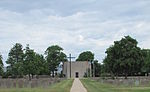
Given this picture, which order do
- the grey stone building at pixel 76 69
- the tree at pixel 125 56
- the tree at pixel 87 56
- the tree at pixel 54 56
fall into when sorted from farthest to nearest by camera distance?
the tree at pixel 87 56 < the grey stone building at pixel 76 69 < the tree at pixel 54 56 < the tree at pixel 125 56

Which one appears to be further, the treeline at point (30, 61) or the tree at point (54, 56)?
the tree at point (54, 56)

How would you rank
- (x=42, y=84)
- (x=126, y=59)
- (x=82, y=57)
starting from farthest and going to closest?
(x=82, y=57), (x=126, y=59), (x=42, y=84)

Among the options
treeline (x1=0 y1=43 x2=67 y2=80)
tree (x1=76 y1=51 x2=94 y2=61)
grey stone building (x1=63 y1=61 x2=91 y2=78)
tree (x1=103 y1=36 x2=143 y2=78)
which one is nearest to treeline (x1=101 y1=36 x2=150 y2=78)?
tree (x1=103 y1=36 x2=143 y2=78)

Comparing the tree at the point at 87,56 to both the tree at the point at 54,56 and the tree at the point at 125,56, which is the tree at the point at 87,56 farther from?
the tree at the point at 125,56

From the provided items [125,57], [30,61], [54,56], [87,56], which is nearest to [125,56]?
[125,57]

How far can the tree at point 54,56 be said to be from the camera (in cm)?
15462

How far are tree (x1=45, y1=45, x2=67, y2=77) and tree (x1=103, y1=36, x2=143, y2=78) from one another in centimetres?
7146

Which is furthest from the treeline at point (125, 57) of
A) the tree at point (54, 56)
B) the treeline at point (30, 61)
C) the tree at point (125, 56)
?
the tree at point (54, 56)

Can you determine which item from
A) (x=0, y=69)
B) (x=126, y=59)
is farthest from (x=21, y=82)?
(x=126, y=59)

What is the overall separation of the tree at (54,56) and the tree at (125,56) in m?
71.5

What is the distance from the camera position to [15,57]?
110m

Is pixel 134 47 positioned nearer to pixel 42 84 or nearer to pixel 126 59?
pixel 126 59

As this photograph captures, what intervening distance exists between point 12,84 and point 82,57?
5875 inches

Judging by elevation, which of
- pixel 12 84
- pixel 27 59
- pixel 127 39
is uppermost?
pixel 127 39
